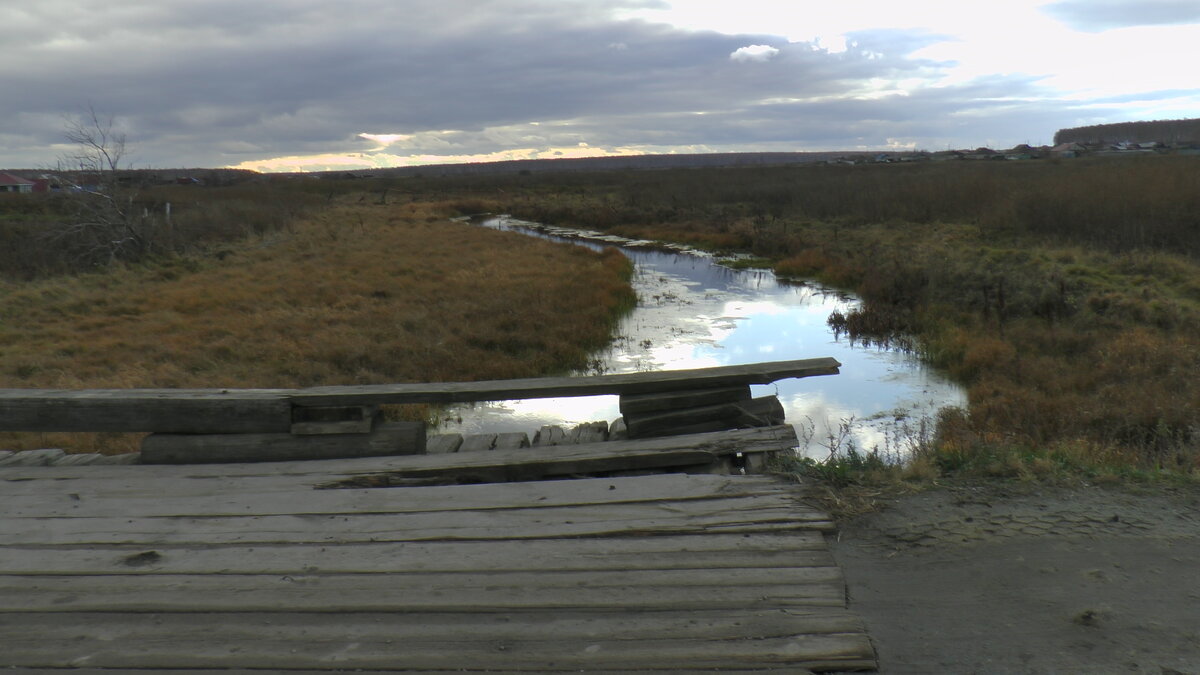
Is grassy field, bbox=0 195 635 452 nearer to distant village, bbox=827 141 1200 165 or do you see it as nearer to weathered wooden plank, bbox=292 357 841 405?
weathered wooden plank, bbox=292 357 841 405

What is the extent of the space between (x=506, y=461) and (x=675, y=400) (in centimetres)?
94

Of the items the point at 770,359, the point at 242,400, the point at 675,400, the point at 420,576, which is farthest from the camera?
the point at 770,359

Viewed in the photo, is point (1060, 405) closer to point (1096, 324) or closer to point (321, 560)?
point (1096, 324)

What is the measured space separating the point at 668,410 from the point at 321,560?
1.96 metres

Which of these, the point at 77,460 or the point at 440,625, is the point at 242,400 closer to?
the point at 77,460

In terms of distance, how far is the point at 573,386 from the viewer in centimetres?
457

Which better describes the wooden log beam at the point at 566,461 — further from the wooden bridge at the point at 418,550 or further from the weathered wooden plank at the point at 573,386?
the weathered wooden plank at the point at 573,386

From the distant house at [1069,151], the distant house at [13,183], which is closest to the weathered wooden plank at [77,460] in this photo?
the distant house at [13,183]

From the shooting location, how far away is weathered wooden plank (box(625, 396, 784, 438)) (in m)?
4.44

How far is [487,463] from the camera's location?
13.4ft

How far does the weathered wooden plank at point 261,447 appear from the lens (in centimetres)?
427

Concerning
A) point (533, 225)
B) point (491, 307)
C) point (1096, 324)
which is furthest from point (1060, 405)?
point (533, 225)

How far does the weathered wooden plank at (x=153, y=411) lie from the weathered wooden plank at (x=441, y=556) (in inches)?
41.9

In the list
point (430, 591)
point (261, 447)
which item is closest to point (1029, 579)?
point (430, 591)
